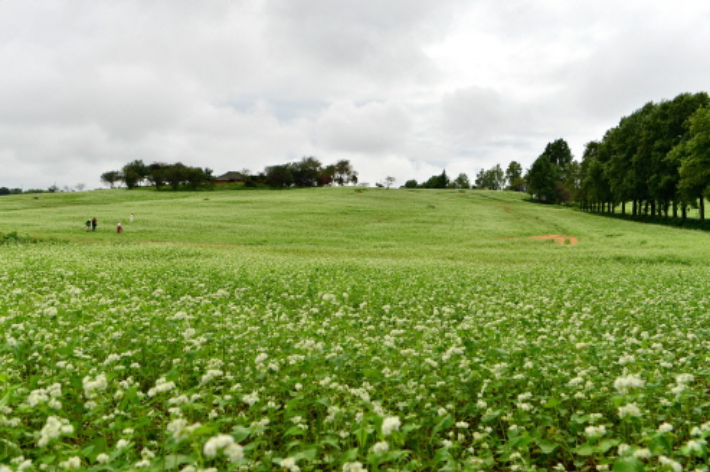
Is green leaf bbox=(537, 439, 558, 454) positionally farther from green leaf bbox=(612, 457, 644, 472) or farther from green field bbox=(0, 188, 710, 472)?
green leaf bbox=(612, 457, 644, 472)

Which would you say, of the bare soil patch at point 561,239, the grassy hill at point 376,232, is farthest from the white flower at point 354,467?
the bare soil patch at point 561,239

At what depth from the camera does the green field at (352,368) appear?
4.78m

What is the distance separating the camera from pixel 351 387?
7.24 metres

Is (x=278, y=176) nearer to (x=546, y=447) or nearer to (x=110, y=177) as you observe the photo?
(x=110, y=177)

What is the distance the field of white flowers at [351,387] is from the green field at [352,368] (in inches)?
1.9

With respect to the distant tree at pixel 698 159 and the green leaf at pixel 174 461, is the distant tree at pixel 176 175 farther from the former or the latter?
the green leaf at pixel 174 461

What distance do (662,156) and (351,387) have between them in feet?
221

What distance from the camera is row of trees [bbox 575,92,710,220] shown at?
48062 mm

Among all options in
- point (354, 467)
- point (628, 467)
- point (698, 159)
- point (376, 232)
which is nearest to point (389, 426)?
point (354, 467)

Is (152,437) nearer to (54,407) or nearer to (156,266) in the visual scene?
(54,407)

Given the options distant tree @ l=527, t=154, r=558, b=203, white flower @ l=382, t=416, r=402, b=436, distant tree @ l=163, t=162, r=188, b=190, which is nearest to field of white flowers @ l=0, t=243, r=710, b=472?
white flower @ l=382, t=416, r=402, b=436

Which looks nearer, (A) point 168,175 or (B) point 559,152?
(A) point 168,175

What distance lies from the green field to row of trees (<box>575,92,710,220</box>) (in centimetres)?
3583

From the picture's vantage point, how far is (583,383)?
6.90 metres
